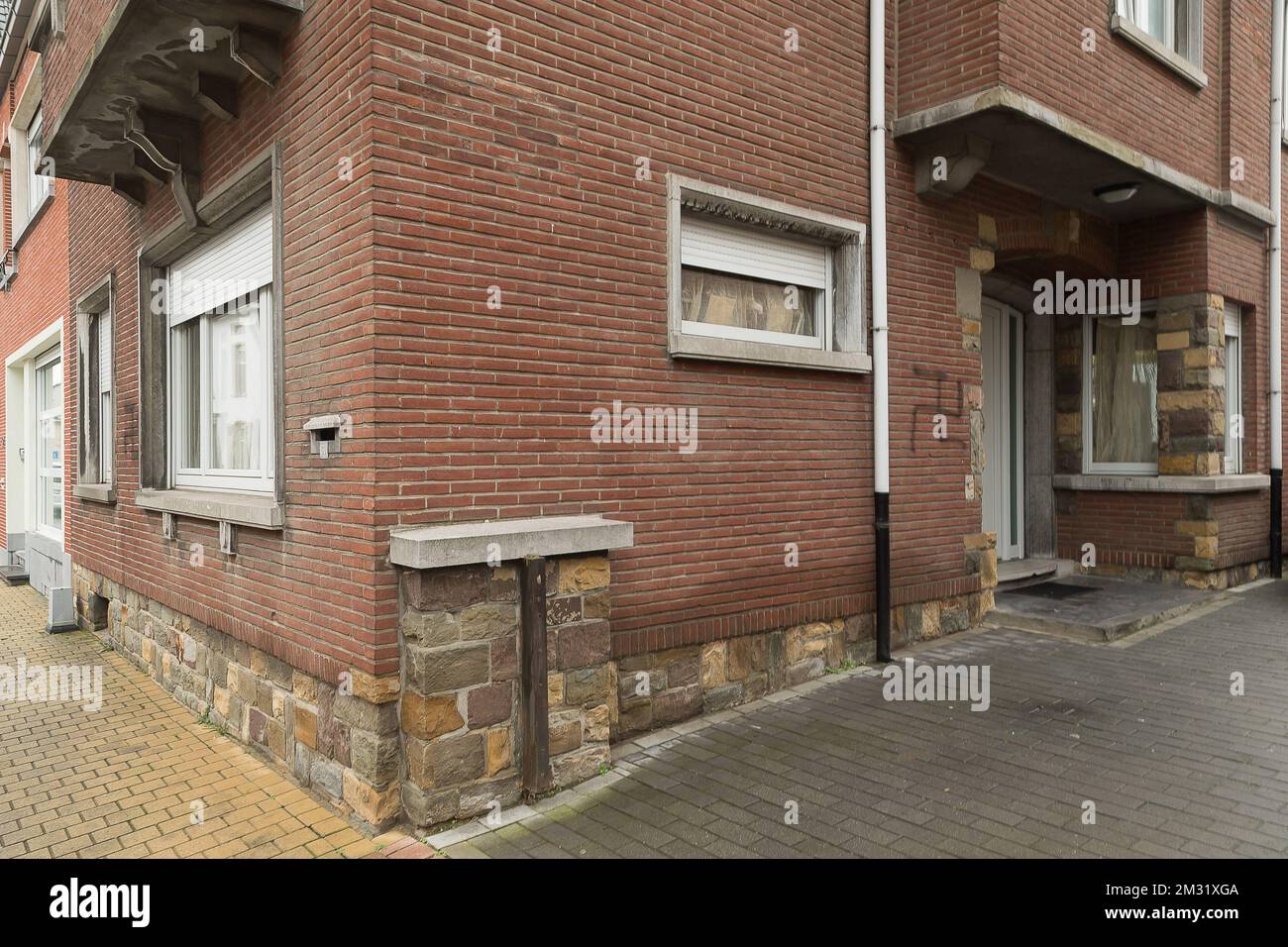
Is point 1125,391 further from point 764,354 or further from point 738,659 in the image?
point 738,659

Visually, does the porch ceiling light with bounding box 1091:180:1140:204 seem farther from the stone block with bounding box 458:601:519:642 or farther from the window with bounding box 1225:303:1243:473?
A: the stone block with bounding box 458:601:519:642

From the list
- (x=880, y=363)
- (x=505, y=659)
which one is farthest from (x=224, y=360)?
(x=880, y=363)

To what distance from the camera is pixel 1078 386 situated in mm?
9977

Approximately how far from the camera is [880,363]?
260 inches

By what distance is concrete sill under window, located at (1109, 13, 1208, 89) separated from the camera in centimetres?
766

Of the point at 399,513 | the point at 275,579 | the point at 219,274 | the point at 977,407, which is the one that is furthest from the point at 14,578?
the point at 977,407

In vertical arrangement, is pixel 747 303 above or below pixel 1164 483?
above

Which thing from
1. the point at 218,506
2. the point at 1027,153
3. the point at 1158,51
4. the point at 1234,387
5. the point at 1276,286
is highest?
the point at 1158,51

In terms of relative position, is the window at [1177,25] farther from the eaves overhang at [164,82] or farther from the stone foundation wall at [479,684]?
the stone foundation wall at [479,684]

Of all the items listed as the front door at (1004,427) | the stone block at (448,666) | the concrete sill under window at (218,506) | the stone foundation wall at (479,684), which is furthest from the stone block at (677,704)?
the front door at (1004,427)

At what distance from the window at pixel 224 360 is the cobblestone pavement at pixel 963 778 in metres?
3.03

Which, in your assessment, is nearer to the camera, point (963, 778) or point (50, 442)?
point (963, 778)

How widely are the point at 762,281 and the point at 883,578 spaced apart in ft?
7.83

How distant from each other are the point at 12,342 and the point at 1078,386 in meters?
15.0
